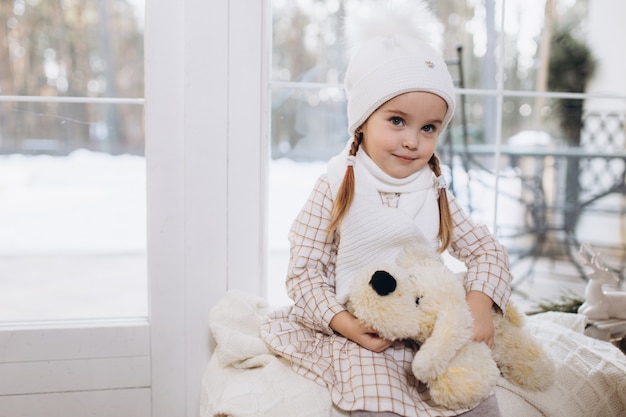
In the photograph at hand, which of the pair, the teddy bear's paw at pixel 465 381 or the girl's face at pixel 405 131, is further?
the girl's face at pixel 405 131

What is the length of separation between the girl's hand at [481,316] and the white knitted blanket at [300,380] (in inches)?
5.1

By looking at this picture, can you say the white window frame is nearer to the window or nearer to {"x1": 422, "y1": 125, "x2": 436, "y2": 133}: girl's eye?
the window

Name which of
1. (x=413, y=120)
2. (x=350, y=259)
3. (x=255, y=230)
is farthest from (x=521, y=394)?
(x=255, y=230)

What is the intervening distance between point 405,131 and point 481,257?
0.30 metres

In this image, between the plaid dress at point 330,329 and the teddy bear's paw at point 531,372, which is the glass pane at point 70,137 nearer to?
the plaid dress at point 330,329

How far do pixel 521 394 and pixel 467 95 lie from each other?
0.86m

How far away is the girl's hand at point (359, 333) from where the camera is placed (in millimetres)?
1010

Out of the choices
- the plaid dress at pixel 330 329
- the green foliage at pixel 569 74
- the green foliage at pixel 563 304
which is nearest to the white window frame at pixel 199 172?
the plaid dress at pixel 330 329

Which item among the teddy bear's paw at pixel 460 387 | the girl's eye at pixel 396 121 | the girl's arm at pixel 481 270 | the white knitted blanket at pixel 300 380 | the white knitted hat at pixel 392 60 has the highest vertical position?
the white knitted hat at pixel 392 60

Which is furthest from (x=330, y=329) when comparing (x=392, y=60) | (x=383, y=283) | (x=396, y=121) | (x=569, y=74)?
(x=569, y=74)

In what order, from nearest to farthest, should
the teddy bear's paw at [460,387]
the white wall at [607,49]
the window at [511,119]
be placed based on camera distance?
the teddy bear's paw at [460,387], the window at [511,119], the white wall at [607,49]

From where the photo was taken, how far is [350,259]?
3.53 ft

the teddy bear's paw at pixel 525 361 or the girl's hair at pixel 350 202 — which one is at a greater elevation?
the girl's hair at pixel 350 202

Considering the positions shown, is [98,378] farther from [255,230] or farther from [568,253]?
[568,253]
